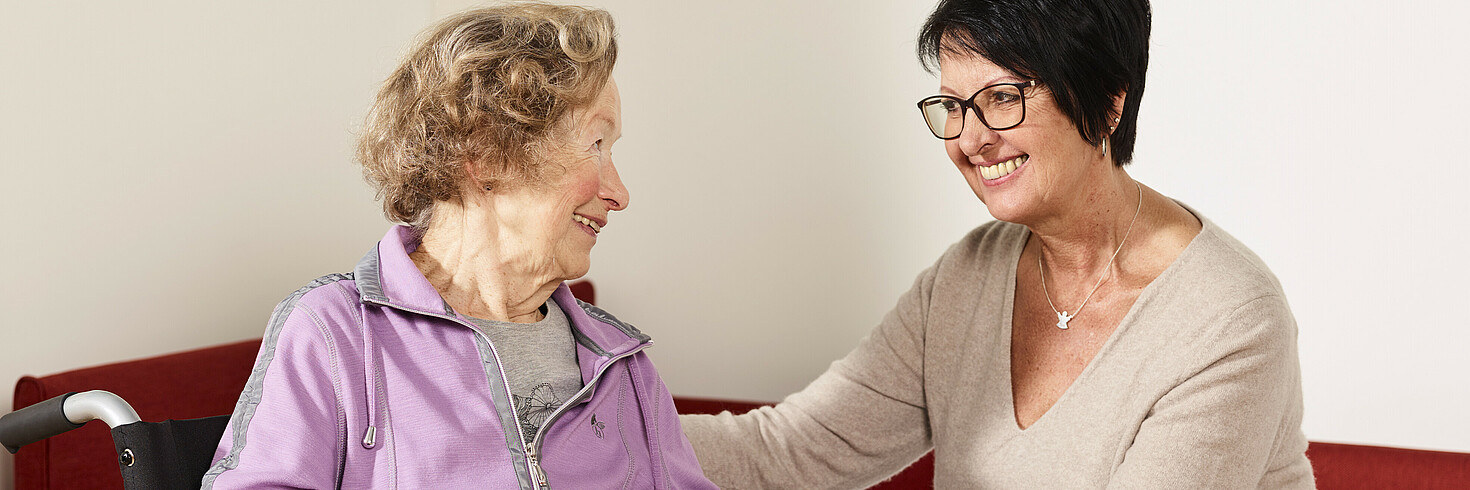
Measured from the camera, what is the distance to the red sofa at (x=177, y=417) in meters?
1.35

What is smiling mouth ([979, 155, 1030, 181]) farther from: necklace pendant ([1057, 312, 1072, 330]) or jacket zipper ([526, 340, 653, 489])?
jacket zipper ([526, 340, 653, 489])

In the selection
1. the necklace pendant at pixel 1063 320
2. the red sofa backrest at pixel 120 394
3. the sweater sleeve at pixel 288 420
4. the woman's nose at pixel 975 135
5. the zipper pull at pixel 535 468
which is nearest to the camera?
the sweater sleeve at pixel 288 420

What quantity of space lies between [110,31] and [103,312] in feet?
1.30

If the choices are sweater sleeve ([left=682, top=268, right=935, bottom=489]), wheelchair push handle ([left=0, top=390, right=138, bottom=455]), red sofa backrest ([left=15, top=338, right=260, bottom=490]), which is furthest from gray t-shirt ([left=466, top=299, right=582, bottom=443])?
red sofa backrest ([left=15, top=338, right=260, bottom=490])

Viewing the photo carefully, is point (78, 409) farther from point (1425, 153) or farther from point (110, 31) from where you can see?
point (1425, 153)

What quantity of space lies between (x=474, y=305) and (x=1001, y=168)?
29.1 inches

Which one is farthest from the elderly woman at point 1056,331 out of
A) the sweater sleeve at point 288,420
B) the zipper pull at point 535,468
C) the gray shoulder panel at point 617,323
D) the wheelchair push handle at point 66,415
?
the wheelchair push handle at point 66,415

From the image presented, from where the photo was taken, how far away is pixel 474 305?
48.4 inches

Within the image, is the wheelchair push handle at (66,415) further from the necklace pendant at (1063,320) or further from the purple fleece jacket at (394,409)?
the necklace pendant at (1063,320)

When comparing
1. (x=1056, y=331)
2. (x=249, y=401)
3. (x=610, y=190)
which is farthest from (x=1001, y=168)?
(x=249, y=401)

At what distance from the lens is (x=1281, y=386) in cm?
140

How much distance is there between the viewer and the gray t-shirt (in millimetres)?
1207

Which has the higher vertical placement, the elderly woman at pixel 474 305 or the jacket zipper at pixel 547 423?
the elderly woman at pixel 474 305

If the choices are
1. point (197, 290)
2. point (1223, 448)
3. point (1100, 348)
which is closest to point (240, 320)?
point (197, 290)
